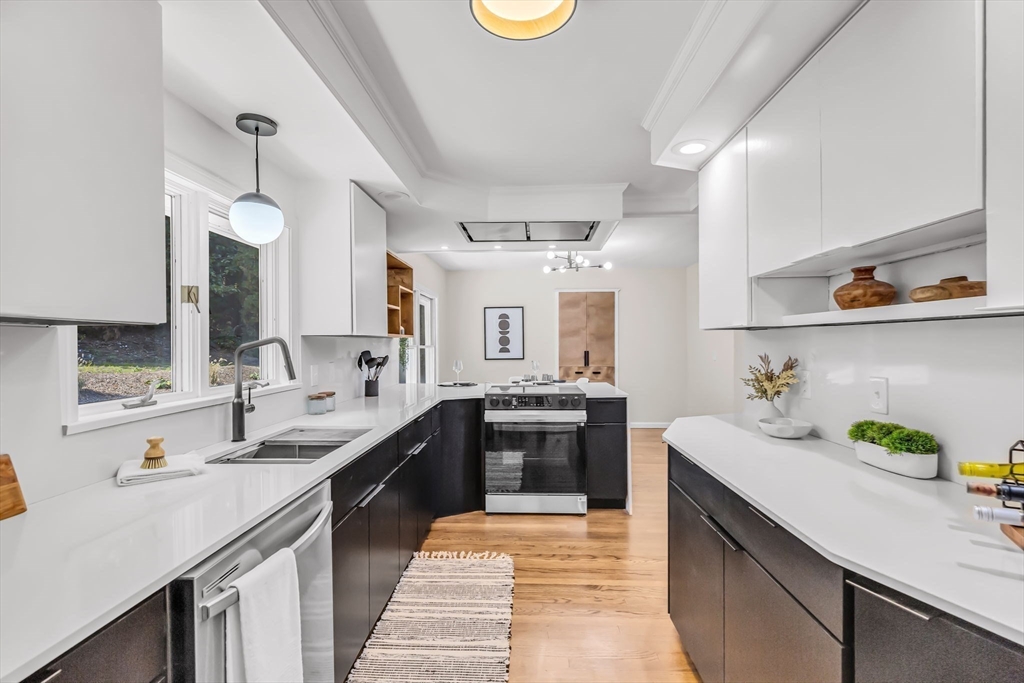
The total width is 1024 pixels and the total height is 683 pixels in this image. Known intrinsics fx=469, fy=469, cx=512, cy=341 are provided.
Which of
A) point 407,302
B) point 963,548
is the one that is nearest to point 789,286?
point 963,548

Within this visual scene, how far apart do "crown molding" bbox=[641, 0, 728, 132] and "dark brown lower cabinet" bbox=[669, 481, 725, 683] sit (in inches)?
66.2

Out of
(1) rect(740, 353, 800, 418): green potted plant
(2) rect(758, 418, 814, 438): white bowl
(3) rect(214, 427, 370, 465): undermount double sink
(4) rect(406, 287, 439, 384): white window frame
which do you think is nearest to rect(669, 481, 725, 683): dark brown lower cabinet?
(2) rect(758, 418, 814, 438): white bowl

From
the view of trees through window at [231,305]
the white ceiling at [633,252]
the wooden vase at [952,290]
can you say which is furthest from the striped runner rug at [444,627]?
the white ceiling at [633,252]

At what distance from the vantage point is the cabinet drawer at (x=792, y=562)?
0.93m

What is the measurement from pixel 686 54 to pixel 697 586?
1.99 metres

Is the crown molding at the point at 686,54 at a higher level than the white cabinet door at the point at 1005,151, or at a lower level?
higher

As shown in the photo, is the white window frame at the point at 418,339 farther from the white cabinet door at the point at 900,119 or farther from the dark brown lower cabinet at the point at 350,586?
the white cabinet door at the point at 900,119

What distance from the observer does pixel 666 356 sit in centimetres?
694

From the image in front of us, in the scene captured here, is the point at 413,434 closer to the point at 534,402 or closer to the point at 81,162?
the point at 534,402

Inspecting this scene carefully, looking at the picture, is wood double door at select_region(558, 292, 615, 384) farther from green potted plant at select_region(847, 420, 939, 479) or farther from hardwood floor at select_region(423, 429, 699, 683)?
green potted plant at select_region(847, 420, 939, 479)

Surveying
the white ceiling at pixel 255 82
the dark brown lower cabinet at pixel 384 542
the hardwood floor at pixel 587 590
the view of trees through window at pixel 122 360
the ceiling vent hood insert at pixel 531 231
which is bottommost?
the hardwood floor at pixel 587 590

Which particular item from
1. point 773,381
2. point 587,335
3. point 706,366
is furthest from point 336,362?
point 706,366

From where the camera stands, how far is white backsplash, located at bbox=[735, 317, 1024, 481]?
1.18m

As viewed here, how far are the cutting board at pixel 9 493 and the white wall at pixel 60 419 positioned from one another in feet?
0.25
